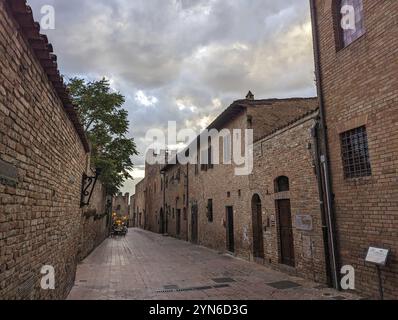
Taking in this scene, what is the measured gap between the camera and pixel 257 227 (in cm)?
1163

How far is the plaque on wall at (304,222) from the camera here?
8273 mm

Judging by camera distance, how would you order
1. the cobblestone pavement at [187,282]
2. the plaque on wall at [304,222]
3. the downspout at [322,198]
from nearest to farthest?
1. the cobblestone pavement at [187,282]
2. the downspout at [322,198]
3. the plaque on wall at [304,222]

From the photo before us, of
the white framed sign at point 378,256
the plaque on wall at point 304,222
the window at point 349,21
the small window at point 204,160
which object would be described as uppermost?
the window at point 349,21

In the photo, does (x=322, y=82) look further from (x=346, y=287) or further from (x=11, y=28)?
(x=11, y=28)

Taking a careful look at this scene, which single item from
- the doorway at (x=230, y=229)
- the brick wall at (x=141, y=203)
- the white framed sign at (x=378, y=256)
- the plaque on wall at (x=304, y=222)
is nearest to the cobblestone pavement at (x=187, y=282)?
the white framed sign at (x=378, y=256)

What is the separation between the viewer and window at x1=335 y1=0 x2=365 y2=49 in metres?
6.98

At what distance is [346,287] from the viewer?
6914 mm

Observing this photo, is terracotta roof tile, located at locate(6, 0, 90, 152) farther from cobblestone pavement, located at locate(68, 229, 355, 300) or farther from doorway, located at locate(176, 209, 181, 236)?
doorway, located at locate(176, 209, 181, 236)

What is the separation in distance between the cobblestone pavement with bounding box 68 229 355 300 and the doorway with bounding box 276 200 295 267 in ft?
1.88

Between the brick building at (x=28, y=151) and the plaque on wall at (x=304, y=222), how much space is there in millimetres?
→ 6110

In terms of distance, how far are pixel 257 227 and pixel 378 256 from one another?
5.94 metres

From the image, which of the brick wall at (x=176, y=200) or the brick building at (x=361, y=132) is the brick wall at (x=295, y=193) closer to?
the brick building at (x=361, y=132)
